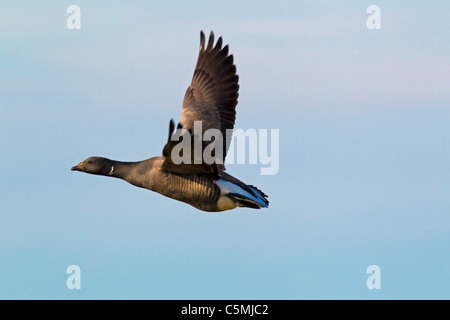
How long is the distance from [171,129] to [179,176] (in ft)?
5.89

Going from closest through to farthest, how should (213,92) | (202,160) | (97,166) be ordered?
(202,160), (97,166), (213,92)

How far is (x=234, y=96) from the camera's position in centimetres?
1150

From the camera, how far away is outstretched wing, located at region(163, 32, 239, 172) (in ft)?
37.2

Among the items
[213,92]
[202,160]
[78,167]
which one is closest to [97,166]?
[78,167]

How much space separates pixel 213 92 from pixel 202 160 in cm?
204

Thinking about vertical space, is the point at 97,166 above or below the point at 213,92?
below

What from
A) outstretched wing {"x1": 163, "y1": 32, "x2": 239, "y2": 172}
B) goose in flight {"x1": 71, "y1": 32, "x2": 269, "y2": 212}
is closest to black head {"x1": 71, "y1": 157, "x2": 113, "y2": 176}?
goose in flight {"x1": 71, "y1": 32, "x2": 269, "y2": 212}

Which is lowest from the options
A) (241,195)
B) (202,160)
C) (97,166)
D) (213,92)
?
(241,195)

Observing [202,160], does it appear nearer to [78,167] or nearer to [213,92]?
[213,92]

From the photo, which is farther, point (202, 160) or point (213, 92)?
point (213, 92)

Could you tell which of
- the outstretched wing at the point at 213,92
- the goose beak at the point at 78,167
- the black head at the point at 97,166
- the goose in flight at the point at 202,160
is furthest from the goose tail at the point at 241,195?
the goose beak at the point at 78,167

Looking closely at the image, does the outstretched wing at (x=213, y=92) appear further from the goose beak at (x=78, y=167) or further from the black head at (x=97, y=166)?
the goose beak at (x=78, y=167)

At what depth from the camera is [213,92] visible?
38.1 feet

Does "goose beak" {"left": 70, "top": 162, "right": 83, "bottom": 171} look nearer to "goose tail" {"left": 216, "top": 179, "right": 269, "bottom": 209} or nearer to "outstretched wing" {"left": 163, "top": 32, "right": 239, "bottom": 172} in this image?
"outstretched wing" {"left": 163, "top": 32, "right": 239, "bottom": 172}
